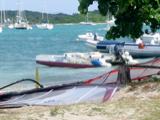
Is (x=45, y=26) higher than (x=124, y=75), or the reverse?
(x=124, y=75)

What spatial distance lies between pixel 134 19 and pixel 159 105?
412 centimetres

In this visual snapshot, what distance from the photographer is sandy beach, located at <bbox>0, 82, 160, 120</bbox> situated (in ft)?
33.9

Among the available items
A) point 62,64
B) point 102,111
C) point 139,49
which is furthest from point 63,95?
point 139,49

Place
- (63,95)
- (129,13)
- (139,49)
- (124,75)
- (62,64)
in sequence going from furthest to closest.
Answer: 1. (139,49)
2. (62,64)
3. (129,13)
4. (124,75)
5. (63,95)

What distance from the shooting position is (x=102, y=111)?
1071cm

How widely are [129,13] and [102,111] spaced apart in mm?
4614

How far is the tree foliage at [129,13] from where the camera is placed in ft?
46.5

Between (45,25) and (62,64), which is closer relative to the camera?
(62,64)

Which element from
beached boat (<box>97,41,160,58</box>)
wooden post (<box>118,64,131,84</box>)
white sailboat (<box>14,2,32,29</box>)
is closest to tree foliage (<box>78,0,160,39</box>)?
wooden post (<box>118,64,131,84</box>)

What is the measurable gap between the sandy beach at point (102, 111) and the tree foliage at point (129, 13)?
252 centimetres

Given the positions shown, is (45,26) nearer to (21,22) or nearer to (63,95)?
(21,22)

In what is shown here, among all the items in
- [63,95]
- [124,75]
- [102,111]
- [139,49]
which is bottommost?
[139,49]

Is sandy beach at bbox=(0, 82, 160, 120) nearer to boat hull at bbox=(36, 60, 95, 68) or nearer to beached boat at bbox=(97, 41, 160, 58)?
boat hull at bbox=(36, 60, 95, 68)

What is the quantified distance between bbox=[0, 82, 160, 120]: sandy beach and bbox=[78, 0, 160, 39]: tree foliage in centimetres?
252
